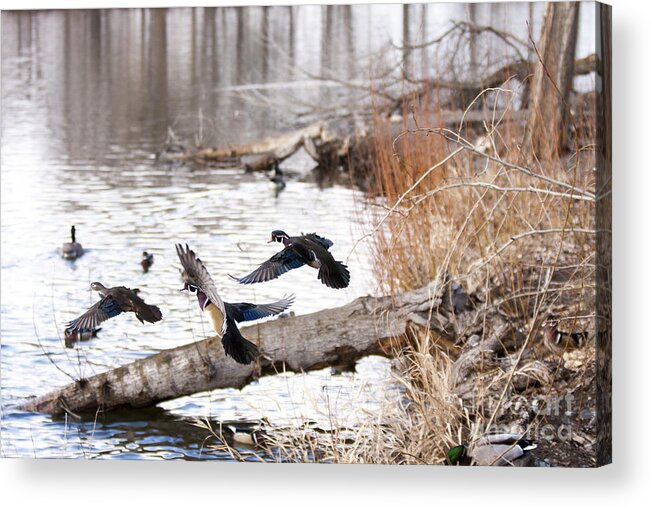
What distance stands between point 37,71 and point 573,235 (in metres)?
2.57

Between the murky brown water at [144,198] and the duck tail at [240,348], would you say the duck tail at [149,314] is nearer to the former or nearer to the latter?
the murky brown water at [144,198]

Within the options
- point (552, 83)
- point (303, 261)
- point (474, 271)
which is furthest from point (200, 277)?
point (552, 83)

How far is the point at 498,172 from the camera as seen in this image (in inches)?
223

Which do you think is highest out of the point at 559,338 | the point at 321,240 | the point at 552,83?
the point at 552,83

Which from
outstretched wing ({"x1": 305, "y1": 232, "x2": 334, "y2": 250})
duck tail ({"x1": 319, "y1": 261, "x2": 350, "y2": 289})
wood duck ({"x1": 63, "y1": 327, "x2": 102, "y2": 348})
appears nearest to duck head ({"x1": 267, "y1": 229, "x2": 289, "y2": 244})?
outstretched wing ({"x1": 305, "y1": 232, "x2": 334, "y2": 250})

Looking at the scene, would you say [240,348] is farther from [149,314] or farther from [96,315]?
[96,315]

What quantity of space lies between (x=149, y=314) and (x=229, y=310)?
390 millimetres

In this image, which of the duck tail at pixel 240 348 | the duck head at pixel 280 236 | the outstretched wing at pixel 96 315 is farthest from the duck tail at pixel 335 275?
the outstretched wing at pixel 96 315

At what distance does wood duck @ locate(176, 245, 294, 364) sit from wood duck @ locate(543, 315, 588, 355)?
1147mm

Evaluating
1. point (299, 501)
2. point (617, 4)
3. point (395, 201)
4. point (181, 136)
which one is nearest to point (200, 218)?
point (181, 136)

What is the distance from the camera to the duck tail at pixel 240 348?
5812 millimetres

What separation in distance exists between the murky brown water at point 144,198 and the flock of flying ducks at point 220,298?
0.14 feet

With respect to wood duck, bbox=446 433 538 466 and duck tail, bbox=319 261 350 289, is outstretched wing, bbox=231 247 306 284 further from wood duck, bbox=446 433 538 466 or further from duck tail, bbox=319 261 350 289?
wood duck, bbox=446 433 538 466

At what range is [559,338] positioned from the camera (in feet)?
18.1
